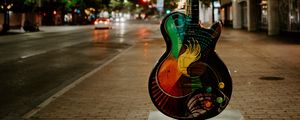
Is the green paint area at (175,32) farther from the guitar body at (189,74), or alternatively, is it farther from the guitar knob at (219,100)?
the guitar knob at (219,100)

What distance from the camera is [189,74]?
246 inches

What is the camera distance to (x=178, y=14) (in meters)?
6.13

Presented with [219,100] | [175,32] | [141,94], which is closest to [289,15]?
[141,94]

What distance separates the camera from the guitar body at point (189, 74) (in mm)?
6105

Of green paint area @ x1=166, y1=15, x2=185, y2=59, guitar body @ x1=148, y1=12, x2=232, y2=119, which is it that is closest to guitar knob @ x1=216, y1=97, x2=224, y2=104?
guitar body @ x1=148, y1=12, x2=232, y2=119

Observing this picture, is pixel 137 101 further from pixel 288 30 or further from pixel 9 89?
pixel 288 30

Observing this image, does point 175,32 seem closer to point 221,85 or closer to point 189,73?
point 189,73

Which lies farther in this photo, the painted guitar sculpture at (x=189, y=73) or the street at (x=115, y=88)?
the street at (x=115, y=88)

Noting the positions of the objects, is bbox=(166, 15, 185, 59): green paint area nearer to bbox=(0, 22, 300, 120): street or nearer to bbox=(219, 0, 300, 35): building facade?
bbox=(0, 22, 300, 120): street

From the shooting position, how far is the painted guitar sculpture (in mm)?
6102

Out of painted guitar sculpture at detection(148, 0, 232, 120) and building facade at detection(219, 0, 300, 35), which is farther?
building facade at detection(219, 0, 300, 35)

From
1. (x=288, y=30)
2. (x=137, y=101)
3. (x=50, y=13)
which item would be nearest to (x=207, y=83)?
(x=137, y=101)

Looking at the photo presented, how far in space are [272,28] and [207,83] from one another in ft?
92.1

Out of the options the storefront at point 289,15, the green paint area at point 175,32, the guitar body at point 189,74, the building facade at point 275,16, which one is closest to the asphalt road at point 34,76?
the guitar body at point 189,74
